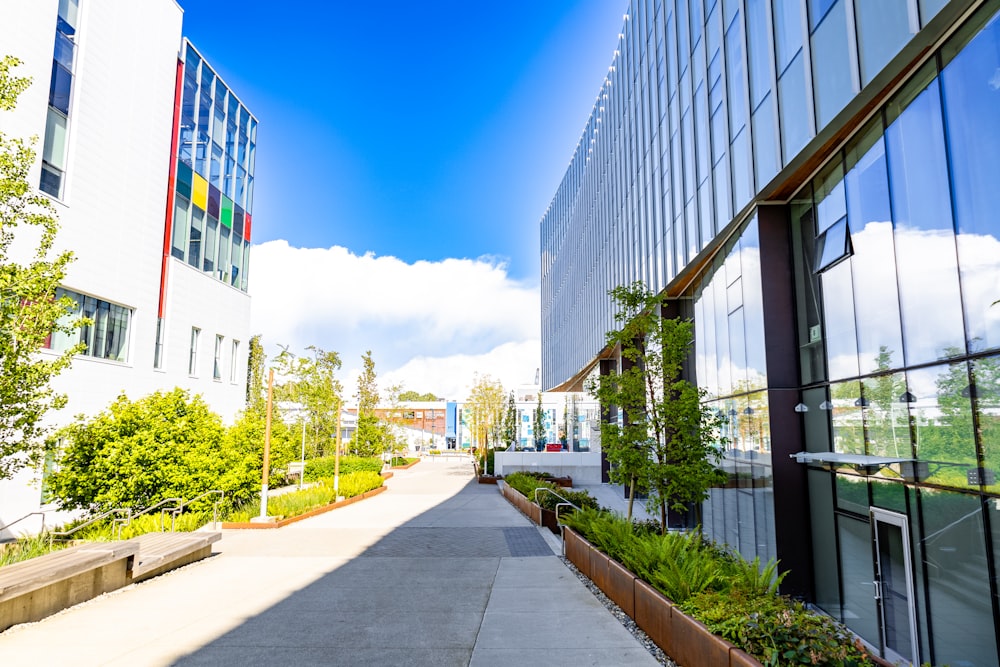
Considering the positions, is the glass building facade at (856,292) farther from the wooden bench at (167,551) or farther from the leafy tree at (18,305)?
the leafy tree at (18,305)

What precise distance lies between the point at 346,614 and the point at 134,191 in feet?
64.9

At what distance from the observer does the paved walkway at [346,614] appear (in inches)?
274

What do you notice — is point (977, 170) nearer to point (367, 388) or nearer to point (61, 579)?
point (61, 579)

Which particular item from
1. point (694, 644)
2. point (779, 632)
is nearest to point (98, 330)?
point (694, 644)

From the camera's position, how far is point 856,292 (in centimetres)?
1077

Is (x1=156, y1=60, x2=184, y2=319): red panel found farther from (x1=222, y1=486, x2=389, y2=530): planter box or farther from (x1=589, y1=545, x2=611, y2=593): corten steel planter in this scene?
(x1=589, y1=545, x2=611, y2=593): corten steel planter

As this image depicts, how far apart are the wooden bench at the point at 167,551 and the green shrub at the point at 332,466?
21.3m

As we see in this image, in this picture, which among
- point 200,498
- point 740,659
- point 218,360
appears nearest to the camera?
point 740,659

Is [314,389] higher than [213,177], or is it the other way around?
[213,177]

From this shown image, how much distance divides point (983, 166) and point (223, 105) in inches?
1222

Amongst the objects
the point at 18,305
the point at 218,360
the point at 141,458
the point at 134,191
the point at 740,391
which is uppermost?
the point at 134,191

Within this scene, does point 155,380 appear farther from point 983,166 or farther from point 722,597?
point 983,166

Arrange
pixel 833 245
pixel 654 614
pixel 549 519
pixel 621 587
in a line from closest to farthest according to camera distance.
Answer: pixel 654 614 → pixel 621 587 → pixel 833 245 → pixel 549 519

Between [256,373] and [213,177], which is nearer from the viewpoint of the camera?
[213,177]
